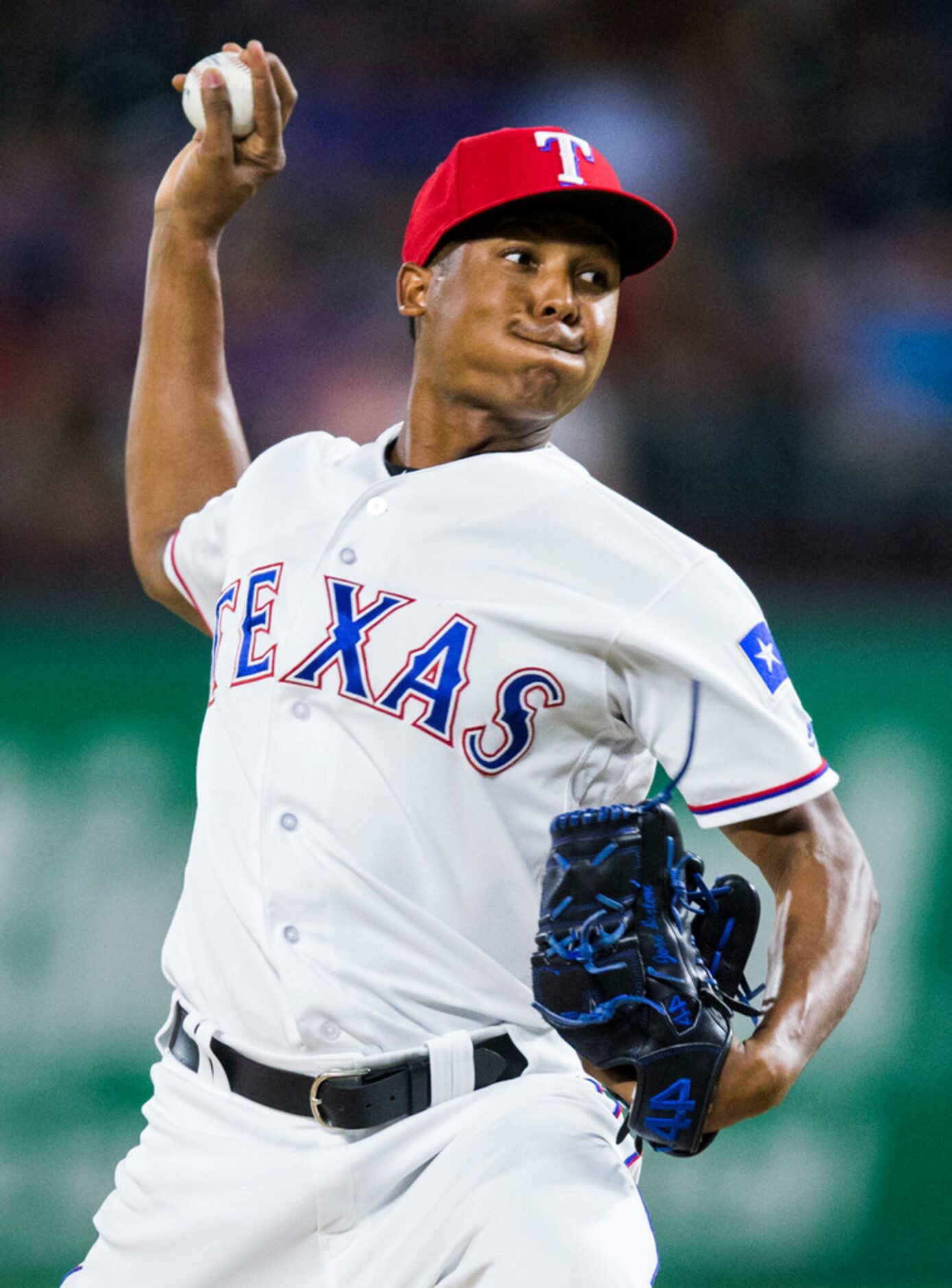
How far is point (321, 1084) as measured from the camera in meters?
2.07

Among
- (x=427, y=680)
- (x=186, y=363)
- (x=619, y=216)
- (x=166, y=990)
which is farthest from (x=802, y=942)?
(x=166, y=990)

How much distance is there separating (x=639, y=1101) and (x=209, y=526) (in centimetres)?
114

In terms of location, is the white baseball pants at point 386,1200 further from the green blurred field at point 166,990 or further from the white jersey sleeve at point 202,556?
the green blurred field at point 166,990

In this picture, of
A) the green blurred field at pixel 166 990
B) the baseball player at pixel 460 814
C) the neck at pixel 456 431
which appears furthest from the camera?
the green blurred field at pixel 166 990

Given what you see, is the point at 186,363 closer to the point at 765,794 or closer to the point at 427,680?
the point at 427,680

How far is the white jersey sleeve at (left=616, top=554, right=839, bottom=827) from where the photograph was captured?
2012mm

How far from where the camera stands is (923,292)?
591 centimetres

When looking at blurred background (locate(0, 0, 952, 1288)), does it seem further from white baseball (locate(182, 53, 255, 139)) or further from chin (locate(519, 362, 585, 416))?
chin (locate(519, 362, 585, 416))

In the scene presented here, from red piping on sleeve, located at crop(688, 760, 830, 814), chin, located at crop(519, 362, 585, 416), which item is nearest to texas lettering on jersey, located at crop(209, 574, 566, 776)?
red piping on sleeve, located at crop(688, 760, 830, 814)

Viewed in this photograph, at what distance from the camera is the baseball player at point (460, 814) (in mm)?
1996

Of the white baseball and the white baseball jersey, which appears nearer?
the white baseball jersey

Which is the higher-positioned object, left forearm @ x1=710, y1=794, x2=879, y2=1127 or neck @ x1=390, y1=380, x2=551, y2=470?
neck @ x1=390, y1=380, x2=551, y2=470

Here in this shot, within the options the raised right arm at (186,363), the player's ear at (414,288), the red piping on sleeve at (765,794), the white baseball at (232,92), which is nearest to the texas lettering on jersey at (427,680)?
the red piping on sleeve at (765,794)

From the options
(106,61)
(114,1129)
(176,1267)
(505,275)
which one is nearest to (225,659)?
(505,275)
